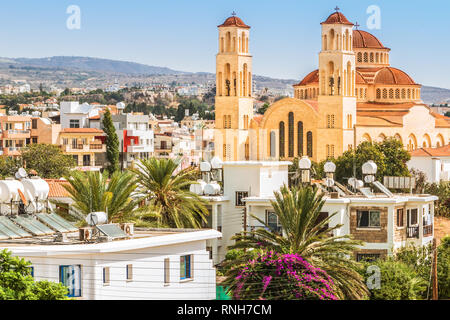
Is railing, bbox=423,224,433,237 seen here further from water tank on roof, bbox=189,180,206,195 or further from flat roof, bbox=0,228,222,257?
flat roof, bbox=0,228,222,257

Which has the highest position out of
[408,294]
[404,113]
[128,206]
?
[404,113]

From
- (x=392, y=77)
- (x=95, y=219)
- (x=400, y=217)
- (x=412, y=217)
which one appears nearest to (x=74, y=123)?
(x=392, y=77)

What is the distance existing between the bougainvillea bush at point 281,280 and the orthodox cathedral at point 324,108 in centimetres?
4574

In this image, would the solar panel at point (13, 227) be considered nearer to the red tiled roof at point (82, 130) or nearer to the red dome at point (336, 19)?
the red dome at point (336, 19)

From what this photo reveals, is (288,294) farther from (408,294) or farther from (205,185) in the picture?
(205,185)

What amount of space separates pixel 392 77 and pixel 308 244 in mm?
58809

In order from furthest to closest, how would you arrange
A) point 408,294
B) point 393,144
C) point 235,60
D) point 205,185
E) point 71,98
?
point 71,98 < point 235,60 < point 393,144 < point 205,185 < point 408,294

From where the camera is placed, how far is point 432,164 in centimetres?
6378

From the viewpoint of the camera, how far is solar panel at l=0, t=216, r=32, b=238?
20.8 m

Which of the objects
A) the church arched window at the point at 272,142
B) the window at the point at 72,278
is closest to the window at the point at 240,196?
the window at the point at 72,278

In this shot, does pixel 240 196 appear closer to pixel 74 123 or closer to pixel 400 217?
pixel 400 217

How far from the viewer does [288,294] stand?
20625 mm
